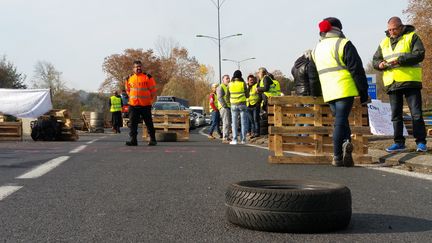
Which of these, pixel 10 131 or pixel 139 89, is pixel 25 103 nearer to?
pixel 10 131

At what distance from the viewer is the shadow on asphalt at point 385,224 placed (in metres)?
3.74

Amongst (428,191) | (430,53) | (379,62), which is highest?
(430,53)

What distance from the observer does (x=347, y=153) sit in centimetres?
755

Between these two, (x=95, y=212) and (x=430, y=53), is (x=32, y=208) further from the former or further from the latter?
(x=430, y=53)

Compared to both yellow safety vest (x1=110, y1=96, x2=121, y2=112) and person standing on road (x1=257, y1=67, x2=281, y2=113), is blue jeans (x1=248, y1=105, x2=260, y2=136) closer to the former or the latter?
person standing on road (x1=257, y1=67, x2=281, y2=113)

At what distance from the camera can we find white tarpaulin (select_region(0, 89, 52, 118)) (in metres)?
18.0

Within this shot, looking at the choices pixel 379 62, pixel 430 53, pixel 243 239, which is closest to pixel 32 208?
pixel 243 239

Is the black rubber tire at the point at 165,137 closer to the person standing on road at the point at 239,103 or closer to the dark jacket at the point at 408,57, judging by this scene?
the person standing on road at the point at 239,103

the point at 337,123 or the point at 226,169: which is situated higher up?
the point at 337,123

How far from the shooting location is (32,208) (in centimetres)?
450

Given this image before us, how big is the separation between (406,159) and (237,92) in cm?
753

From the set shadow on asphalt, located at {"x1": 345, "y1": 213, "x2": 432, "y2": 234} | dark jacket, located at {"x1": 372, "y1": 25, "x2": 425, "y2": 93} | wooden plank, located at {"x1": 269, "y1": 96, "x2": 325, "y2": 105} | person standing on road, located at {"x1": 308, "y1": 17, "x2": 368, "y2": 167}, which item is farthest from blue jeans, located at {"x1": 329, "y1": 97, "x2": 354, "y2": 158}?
shadow on asphalt, located at {"x1": 345, "y1": 213, "x2": 432, "y2": 234}

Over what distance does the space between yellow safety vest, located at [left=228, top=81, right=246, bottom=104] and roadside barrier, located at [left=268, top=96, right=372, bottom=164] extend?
608 centimetres

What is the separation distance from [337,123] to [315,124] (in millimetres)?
970
